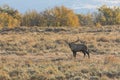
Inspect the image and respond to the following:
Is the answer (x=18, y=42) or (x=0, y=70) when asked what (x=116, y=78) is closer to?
(x=0, y=70)

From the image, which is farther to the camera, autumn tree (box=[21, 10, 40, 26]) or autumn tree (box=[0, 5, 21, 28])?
autumn tree (box=[21, 10, 40, 26])

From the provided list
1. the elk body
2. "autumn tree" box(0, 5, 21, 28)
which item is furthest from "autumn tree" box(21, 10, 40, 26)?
the elk body

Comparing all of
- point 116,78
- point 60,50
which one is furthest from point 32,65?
point 60,50

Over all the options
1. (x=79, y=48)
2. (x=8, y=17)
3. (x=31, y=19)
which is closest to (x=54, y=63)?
(x=79, y=48)

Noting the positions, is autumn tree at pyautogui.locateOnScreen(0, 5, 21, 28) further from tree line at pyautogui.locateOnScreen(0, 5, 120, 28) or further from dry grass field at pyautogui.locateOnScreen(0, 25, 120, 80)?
dry grass field at pyautogui.locateOnScreen(0, 25, 120, 80)

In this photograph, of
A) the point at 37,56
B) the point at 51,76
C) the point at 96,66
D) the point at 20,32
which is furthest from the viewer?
the point at 20,32

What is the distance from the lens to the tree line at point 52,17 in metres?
85.6

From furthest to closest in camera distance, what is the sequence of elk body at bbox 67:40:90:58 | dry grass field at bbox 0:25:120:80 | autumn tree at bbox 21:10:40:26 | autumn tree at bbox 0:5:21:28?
autumn tree at bbox 21:10:40:26 → autumn tree at bbox 0:5:21:28 → elk body at bbox 67:40:90:58 → dry grass field at bbox 0:25:120:80

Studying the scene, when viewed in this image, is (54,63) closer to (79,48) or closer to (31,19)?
(79,48)

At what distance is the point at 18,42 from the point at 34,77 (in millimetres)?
17429

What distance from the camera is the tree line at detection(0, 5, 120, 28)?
281 feet

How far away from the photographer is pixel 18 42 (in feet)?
130

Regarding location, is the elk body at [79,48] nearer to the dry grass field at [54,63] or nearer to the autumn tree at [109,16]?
the dry grass field at [54,63]

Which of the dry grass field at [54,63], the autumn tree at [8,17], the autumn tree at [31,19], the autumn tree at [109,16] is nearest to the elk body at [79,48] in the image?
the dry grass field at [54,63]
